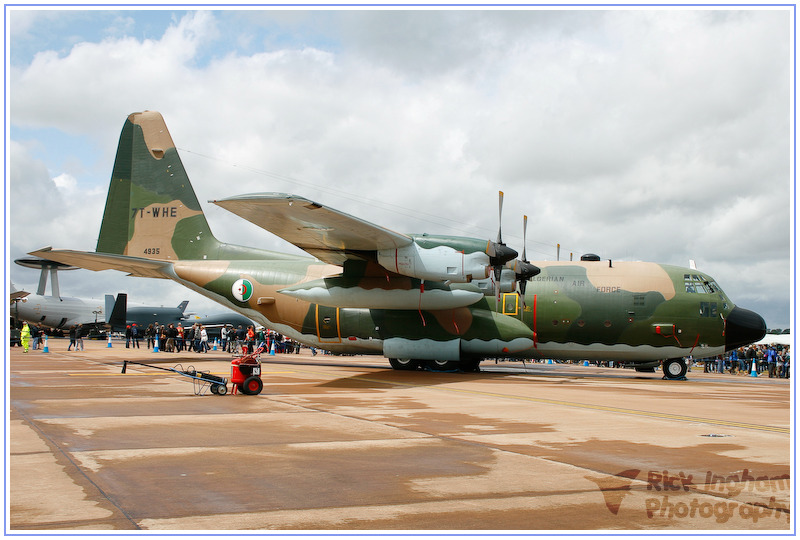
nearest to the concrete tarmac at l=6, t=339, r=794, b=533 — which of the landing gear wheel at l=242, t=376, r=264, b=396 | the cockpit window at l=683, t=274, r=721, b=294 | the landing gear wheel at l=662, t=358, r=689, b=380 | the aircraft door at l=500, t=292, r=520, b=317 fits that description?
the landing gear wheel at l=242, t=376, r=264, b=396

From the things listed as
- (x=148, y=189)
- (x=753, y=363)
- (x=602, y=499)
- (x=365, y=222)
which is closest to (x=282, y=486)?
(x=602, y=499)

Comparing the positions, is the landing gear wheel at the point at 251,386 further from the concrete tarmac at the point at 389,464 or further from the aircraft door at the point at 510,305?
the aircraft door at the point at 510,305

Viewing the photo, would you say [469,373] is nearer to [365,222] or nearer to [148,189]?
[365,222]

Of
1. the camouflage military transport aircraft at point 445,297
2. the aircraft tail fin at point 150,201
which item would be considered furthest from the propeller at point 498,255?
the aircraft tail fin at point 150,201

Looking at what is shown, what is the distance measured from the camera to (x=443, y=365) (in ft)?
77.0

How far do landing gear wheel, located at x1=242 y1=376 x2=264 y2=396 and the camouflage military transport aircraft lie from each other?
194 inches

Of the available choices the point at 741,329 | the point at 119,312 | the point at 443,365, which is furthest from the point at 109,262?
the point at 119,312

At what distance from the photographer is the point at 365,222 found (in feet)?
55.4

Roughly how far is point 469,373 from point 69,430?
15917 mm

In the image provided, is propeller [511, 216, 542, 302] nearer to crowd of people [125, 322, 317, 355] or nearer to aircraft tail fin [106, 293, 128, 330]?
crowd of people [125, 322, 317, 355]

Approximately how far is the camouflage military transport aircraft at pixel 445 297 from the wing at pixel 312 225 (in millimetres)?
71

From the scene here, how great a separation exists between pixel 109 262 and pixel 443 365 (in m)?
12.1

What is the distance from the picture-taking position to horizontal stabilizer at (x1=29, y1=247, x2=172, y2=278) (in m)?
21.4

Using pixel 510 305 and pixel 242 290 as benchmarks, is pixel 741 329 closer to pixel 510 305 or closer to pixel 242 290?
pixel 510 305
